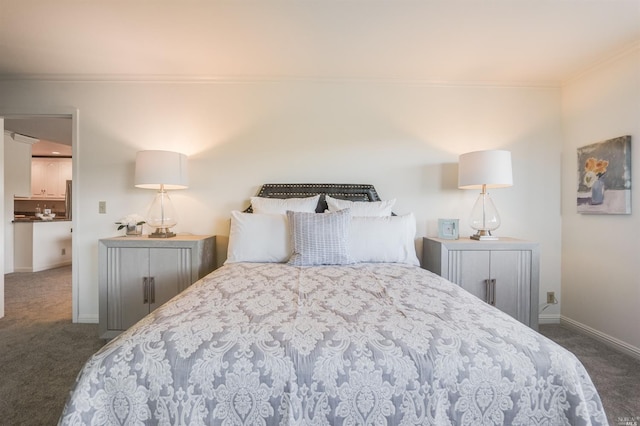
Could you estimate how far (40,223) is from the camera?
4.77 meters

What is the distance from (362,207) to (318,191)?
0.47m

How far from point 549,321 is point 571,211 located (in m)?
1.10

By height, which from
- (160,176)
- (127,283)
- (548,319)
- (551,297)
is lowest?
(548,319)

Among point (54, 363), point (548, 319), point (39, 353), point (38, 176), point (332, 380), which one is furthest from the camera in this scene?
point (38, 176)

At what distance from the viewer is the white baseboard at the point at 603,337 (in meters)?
2.10

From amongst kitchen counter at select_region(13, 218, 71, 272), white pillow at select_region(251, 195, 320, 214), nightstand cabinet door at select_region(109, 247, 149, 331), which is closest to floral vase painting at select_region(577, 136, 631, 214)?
white pillow at select_region(251, 195, 320, 214)

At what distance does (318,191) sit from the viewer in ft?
8.63

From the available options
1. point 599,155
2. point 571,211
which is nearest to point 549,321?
point 571,211

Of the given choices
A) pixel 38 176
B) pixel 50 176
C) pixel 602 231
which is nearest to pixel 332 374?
pixel 602 231

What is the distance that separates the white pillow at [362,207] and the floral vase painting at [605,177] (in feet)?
5.63

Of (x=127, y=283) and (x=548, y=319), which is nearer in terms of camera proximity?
(x=127, y=283)

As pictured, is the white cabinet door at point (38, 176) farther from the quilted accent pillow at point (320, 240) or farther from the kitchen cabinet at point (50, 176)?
the quilted accent pillow at point (320, 240)

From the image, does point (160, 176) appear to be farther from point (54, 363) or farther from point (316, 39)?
point (316, 39)

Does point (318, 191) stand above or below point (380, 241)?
above
